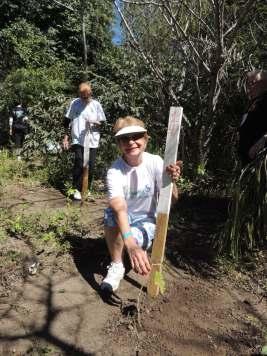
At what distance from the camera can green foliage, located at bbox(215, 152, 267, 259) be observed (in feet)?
10.5

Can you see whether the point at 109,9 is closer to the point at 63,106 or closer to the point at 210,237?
the point at 63,106

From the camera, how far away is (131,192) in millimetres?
3186

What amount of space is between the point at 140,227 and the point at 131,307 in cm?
54

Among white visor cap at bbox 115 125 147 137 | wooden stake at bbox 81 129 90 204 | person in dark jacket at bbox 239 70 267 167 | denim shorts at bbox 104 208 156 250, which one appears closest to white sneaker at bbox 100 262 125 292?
denim shorts at bbox 104 208 156 250

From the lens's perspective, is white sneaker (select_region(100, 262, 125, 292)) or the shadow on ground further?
the shadow on ground

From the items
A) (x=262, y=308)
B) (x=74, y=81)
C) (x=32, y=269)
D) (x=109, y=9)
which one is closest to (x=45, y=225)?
(x=32, y=269)

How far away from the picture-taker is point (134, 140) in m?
3.05

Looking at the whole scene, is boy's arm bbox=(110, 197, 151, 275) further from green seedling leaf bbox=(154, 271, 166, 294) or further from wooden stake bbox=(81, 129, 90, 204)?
wooden stake bbox=(81, 129, 90, 204)

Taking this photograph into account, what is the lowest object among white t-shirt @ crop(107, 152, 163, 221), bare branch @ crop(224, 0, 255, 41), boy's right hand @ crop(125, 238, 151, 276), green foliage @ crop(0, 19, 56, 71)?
boy's right hand @ crop(125, 238, 151, 276)

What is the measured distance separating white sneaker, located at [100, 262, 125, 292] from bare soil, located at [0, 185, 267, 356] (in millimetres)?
74

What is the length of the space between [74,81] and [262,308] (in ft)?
36.6

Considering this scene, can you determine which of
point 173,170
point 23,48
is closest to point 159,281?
point 173,170

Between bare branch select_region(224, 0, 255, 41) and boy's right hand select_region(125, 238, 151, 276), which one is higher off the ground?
bare branch select_region(224, 0, 255, 41)

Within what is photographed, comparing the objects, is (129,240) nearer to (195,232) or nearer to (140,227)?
(140,227)
